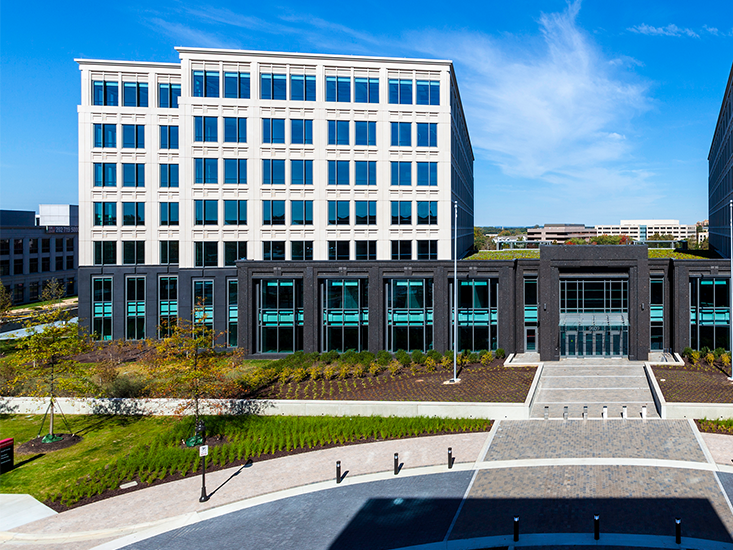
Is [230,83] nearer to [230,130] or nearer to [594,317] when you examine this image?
[230,130]

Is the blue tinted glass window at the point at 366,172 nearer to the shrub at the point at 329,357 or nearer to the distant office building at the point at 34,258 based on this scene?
the shrub at the point at 329,357

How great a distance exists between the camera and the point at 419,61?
4059 cm

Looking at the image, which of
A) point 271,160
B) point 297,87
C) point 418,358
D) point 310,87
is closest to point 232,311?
point 271,160

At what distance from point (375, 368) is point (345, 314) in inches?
291

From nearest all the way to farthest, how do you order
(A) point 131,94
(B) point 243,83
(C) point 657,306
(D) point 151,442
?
(D) point 151,442 < (C) point 657,306 < (B) point 243,83 < (A) point 131,94

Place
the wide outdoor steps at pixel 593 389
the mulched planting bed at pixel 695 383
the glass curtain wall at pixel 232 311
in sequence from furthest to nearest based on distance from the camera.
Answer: the glass curtain wall at pixel 232 311, the wide outdoor steps at pixel 593 389, the mulched planting bed at pixel 695 383

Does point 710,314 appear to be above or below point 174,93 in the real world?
below

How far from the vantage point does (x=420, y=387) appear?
97.6ft

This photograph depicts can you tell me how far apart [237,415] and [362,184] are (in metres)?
21.5

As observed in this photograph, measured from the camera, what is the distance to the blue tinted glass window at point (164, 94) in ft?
140

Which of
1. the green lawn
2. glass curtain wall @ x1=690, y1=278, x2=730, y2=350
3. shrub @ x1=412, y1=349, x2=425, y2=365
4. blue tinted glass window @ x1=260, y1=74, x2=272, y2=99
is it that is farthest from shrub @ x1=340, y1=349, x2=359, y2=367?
glass curtain wall @ x1=690, y1=278, x2=730, y2=350

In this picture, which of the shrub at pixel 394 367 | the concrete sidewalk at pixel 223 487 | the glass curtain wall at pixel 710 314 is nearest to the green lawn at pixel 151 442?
→ the concrete sidewalk at pixel 223 487

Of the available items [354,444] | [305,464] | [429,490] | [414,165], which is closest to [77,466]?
[305,464]

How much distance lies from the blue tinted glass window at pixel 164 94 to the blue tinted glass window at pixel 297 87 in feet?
34.7
